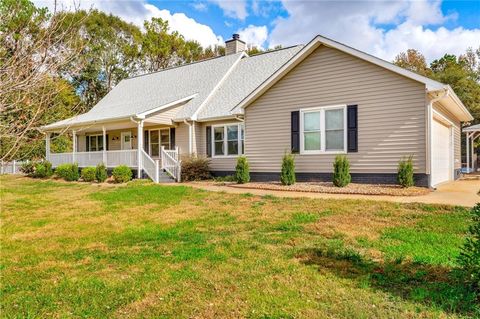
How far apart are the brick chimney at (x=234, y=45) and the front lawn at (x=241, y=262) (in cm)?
1637

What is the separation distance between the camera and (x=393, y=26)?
16516 mm

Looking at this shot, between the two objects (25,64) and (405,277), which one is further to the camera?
(405,277)

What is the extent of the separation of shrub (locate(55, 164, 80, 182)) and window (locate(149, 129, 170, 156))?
13.4 feet

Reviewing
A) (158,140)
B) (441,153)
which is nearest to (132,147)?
(158,140)

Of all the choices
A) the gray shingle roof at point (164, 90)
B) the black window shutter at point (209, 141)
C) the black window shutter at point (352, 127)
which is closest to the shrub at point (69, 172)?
the gray shingle roof at point (164, 90)

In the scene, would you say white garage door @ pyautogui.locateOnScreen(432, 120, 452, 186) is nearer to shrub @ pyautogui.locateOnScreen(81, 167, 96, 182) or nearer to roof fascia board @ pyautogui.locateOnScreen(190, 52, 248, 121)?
roof fascia board @ pyautogui.locateOnScreen(190, 52, 248, 121)

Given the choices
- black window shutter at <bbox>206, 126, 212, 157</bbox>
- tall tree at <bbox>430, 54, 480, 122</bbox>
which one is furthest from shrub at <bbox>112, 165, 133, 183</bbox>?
tall tree at <bbox>430, 54, 480, 122</bbox>

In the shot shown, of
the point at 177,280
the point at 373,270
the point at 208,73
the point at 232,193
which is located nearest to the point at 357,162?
the point at 232,193

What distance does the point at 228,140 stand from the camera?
1680 centimetres

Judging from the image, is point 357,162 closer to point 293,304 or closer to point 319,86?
point 319,86

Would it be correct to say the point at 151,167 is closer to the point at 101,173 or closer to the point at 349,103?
the point at 101,173

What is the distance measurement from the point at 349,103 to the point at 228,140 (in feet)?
21.4

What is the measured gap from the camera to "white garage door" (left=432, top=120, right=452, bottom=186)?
39.8 feet

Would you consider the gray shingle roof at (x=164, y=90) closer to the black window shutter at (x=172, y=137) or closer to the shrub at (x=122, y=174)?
the black window shutter at (x=172, y=137)
